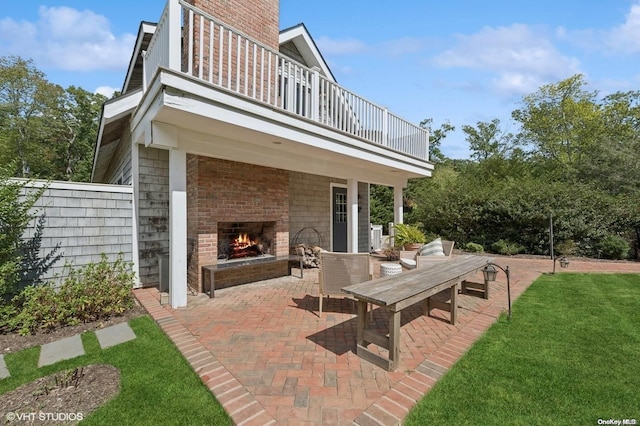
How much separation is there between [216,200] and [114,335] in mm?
2760

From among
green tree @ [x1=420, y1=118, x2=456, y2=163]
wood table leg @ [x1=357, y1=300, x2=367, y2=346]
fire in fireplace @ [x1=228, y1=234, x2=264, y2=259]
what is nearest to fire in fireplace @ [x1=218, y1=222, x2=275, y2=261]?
fire in fireplace @ [x1=228, y1=234, x2=264, y2=259]

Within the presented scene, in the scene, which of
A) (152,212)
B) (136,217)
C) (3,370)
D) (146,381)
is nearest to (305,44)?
(152,212)

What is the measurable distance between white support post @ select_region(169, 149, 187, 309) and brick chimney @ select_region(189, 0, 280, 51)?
10.4ft

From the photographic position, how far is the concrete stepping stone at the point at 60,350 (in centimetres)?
318

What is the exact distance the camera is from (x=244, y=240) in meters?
6.74

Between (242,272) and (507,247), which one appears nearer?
(242,272)

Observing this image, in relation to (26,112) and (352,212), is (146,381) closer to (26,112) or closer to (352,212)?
(352,212)

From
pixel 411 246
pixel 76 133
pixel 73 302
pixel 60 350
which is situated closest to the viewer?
pixel 60 350

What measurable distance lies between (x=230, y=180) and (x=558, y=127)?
25.3 meters

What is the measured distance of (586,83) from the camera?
20234 mm

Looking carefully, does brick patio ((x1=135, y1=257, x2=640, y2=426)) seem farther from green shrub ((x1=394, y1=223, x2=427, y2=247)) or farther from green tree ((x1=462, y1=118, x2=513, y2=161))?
green tree ((x1=462, y1=118, x2=513, y2=161))

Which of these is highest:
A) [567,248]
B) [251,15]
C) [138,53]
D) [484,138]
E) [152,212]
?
[484,138]

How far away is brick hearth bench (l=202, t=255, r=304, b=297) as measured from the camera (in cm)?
538

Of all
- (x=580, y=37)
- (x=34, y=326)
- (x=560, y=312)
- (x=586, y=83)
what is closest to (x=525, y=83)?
(x=586, y=83)
